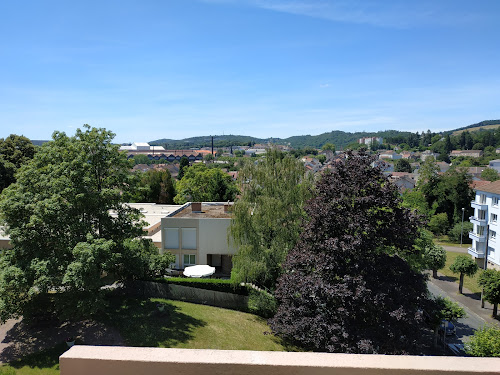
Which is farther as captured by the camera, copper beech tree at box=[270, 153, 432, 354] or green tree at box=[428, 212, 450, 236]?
green tree at box=[428, 212, 450, 236]

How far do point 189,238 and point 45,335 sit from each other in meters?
12.8

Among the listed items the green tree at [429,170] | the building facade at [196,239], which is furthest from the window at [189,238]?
the green tree at [429,170]

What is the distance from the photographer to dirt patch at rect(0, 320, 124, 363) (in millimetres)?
16170

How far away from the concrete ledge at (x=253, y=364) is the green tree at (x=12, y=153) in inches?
1836

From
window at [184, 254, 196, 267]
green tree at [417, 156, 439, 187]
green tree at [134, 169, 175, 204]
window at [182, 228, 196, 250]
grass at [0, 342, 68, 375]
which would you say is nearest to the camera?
grass at [0, 342, 68, 375]

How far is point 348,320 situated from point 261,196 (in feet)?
32.6

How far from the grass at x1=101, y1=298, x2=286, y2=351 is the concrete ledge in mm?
15323

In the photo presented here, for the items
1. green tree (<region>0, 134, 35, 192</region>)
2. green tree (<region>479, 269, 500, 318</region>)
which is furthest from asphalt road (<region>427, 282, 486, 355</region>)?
green tree (<region>0, 134, 35, 192</region>)

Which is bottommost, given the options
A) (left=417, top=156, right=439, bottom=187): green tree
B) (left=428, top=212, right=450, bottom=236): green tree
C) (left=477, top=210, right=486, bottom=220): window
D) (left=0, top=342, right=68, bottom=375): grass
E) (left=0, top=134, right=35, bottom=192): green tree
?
(left=428, top=212, right=450, bottom=236): green tree

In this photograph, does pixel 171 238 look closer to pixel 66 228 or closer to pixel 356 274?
pixel 66 228

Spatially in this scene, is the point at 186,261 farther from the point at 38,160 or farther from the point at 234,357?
the point at 234,357

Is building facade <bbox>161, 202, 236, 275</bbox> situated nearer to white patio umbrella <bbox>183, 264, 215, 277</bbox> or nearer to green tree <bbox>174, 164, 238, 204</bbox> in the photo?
white patio umbrella <bbox>183, 264, 215, 277</bbox>

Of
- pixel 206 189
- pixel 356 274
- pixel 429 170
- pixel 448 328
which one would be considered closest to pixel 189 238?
pixel 356 274

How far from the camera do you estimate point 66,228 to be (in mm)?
17625
